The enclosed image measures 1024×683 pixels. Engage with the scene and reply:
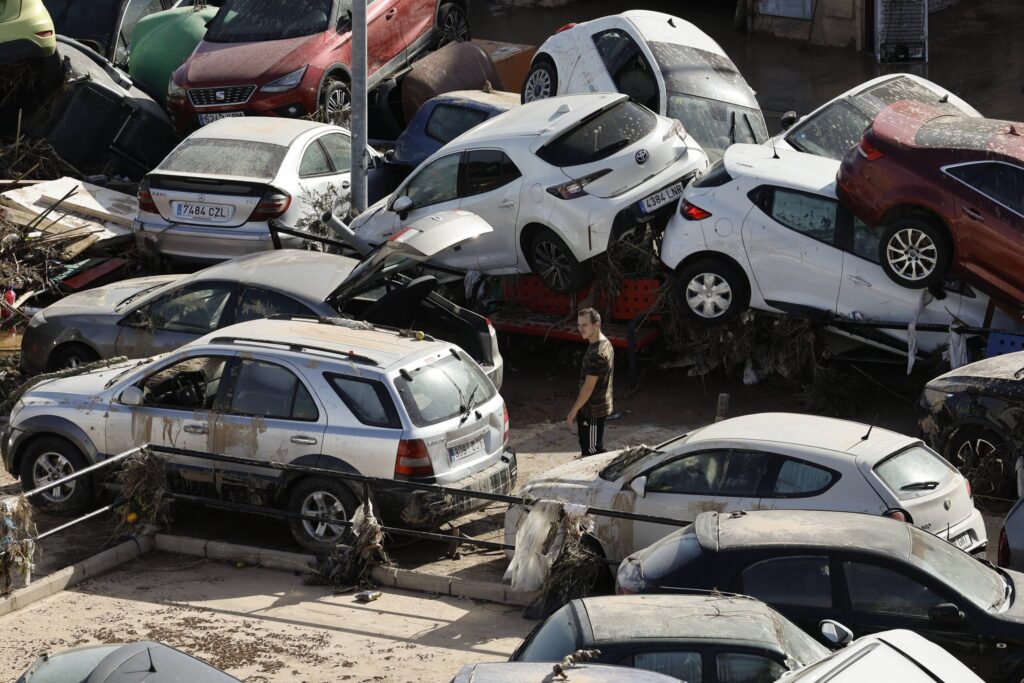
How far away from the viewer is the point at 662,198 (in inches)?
555

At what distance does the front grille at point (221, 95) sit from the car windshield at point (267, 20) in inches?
43.3

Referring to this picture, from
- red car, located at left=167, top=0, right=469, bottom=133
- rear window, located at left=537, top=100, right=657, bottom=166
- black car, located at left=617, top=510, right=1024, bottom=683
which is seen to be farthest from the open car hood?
red car, located at left=167, top=0, right=469, bottom=133

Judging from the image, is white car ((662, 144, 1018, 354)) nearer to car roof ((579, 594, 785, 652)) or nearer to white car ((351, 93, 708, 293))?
white car ((351, 93, 708, 293))

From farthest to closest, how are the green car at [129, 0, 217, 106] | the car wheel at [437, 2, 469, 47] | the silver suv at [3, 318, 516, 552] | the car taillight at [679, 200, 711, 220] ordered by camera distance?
the car wheel at [437, 2, 469, 47] < the green car at [129, 0, 217, 106] < the car taillight at [679, 200, 711, 220] < the silver suv at [3, 318, 516, 552]

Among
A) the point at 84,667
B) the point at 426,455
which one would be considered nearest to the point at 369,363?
the point at 426,455

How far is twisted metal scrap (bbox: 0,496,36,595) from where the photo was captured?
31.9 feet

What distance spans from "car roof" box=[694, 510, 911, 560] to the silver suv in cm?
258

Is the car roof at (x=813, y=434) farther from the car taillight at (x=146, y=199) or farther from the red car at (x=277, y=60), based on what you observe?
the red car at (x=277, y=60)

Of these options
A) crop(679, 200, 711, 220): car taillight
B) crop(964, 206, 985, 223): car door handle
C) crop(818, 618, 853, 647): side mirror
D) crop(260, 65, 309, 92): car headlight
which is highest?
crop(260, 65, 309, 92): car headlight

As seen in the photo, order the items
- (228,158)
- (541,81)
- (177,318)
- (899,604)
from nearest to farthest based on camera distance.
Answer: (899,604), (177,318), (228,158), (541,81)

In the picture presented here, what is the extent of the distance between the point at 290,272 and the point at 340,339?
2.23 meters

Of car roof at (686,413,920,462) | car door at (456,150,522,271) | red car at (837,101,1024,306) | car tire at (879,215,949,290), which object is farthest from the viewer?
car door at (456,150,522,271)

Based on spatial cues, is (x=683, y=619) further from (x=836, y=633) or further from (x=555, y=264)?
(x=555, y=264)

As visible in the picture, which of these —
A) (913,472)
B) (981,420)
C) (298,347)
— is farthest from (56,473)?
(981,420)
